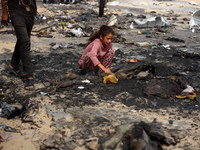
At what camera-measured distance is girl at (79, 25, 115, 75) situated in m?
3.55

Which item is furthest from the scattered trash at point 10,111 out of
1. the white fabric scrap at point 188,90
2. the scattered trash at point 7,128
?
the white fabric scrap at point 188,90

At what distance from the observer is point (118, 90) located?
11.3 ft

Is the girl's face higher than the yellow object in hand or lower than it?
higher

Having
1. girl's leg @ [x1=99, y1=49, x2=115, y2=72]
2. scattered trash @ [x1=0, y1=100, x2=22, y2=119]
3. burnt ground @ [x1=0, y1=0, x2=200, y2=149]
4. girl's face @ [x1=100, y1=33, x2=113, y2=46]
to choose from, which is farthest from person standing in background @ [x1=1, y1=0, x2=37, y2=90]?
girl's leg @ [x1=99, y1=49, x2=115, y2=72]

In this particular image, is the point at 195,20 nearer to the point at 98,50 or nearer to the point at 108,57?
the point at 108,57

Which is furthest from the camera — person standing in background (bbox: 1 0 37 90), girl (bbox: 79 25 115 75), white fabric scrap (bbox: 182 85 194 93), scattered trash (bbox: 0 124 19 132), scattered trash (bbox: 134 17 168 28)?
scattered trash (bbox: 134 17 168 28)

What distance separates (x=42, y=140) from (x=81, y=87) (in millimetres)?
1361

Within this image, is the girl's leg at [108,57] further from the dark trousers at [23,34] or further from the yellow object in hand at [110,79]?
the dark trousers at [23,34]

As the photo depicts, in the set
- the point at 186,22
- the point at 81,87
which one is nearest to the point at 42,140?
the point at 81,87

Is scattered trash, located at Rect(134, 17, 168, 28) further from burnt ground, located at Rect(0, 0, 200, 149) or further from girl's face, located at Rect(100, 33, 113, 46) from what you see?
girl's face, located at Rect(100, 33, 113, 46)

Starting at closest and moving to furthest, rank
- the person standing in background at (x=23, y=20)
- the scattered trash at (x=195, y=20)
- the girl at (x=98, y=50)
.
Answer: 1. the person standing in background at (x=23, y=20)
2. the girl at (x=98, y=50)
3. the scattered trash at (x=195, y=20)

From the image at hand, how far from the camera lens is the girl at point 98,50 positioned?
3.55 meters

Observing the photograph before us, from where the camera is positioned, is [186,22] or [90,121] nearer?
[90,121]

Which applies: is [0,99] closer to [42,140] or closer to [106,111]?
[42,140]
